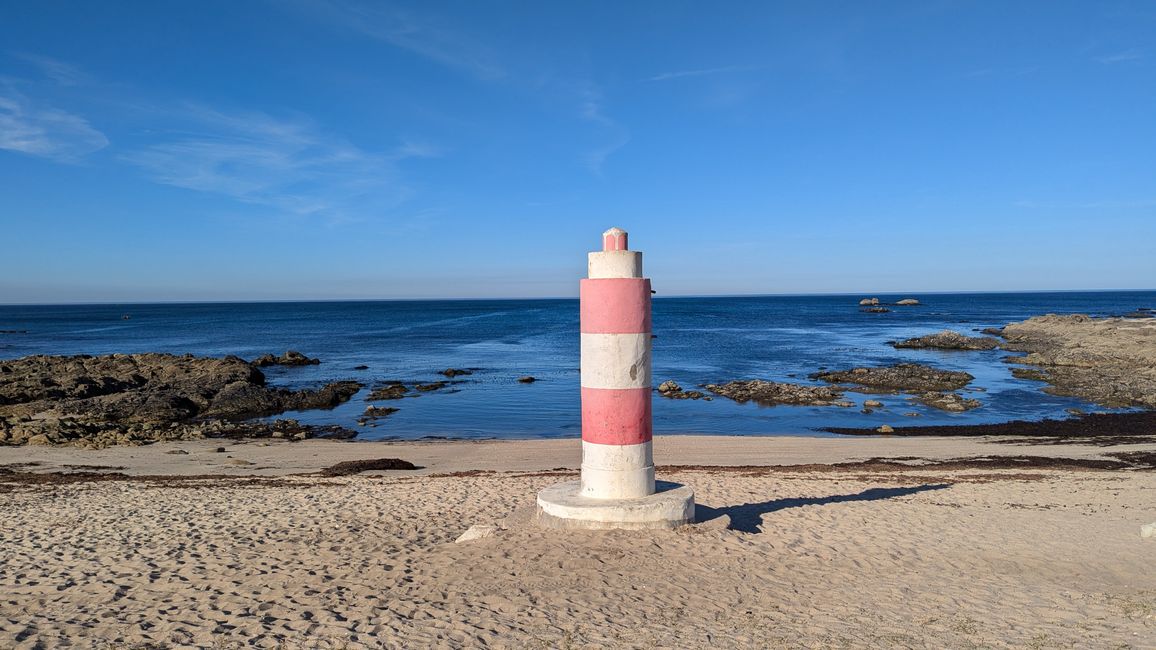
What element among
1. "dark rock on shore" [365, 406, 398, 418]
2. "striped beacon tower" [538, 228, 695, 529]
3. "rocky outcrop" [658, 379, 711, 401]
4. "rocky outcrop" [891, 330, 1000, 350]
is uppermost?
"striped beacon tower" [538, 228, 695, 529]

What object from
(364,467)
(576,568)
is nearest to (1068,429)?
(364,467)

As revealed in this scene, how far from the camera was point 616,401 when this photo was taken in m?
7.85

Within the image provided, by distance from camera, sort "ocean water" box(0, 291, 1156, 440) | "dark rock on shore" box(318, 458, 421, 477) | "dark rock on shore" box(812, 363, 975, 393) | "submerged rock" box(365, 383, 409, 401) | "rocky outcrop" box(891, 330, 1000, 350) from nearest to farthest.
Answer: "dark rock on shore" box(318, 458, 421, 477), "ocean water" box(0, 291, 1156, 440), "dark rock on shore" box(812, 363, 975, 393), "submerged rock" box(365, 383, 409, 401), "rocky outcrop" box(891, 330, 1000, 350)

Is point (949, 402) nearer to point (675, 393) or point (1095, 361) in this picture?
point (675, 393)

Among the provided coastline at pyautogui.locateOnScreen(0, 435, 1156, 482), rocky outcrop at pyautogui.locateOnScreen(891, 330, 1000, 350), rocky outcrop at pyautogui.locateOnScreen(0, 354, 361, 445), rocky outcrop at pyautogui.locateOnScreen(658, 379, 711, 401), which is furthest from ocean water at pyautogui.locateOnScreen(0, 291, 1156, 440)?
coastline at pyautogui.locateOnScreen(0, 435, 1156, 482)

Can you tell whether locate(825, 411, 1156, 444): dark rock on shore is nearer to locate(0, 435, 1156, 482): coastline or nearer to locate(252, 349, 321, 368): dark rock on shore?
locate(0, 435, 1156, 482): coastline

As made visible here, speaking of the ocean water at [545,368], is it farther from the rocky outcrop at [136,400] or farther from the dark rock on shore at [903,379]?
the rocky outcrop at [136,400]

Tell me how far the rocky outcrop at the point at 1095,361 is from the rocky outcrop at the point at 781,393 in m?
8.85

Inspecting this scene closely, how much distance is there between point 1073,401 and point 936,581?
2460 centimetres

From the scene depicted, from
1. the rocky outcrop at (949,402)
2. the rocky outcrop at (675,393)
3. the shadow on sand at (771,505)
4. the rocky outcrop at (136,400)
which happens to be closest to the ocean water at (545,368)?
the rocky outcrop at (949,402)

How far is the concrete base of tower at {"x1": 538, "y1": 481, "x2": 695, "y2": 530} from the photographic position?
25.5 ft

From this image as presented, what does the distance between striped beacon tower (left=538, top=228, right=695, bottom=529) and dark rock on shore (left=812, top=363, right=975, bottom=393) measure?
25076 mm

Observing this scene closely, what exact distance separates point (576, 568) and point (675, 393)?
77.0 ft

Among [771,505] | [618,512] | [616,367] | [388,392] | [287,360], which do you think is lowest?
[388,392]
